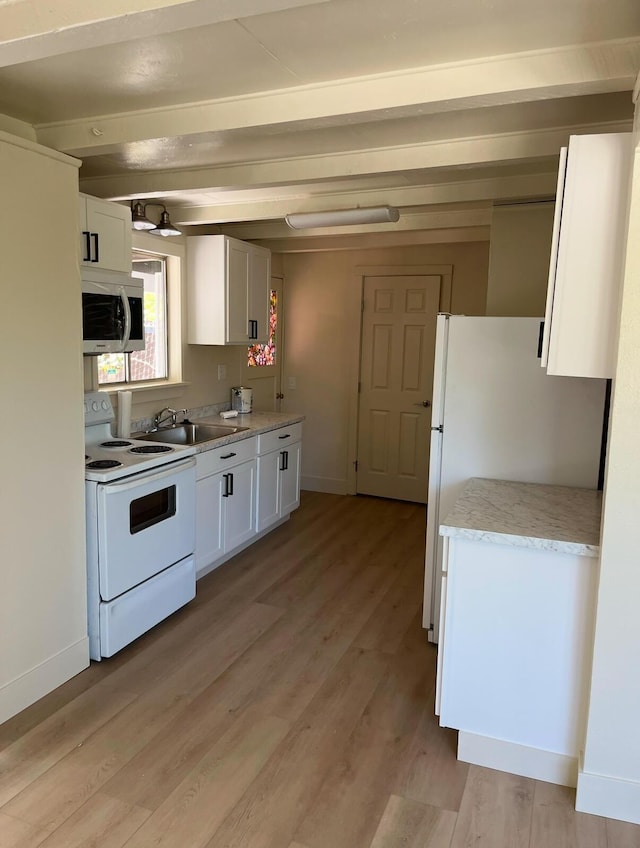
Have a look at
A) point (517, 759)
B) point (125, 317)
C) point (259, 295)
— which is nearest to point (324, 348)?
point (259, 295)

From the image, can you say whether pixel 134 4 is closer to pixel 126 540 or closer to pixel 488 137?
pixel 488 137

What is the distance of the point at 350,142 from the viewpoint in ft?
8.93

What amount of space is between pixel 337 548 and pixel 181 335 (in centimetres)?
195

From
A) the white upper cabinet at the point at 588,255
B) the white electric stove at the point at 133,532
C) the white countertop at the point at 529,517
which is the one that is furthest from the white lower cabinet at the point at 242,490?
the white upper cabinet at the point at 588,255

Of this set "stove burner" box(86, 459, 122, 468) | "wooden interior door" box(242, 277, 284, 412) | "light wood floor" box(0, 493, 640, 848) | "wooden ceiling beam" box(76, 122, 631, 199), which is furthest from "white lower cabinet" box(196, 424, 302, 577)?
"wooden ceiling beam" box(76, 122, 631, 199)

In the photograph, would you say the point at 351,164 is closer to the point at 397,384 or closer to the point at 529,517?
the point at 529,517

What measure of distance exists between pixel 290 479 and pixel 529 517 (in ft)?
9.05

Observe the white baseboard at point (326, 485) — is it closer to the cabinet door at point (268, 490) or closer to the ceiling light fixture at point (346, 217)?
the cabinet door at point (268, 490)

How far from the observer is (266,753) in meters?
2.30

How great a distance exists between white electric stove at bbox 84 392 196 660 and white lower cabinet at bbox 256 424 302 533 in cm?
105

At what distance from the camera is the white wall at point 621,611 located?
1882mm

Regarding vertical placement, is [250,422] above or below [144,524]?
above

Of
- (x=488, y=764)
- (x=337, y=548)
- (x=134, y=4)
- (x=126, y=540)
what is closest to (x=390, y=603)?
(x=337, y=548)

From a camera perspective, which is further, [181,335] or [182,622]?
[181,335]
